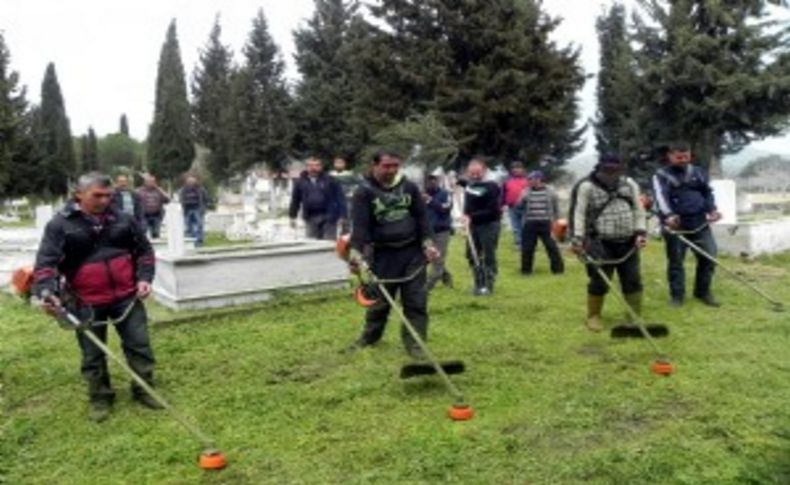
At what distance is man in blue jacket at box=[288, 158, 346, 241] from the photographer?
1107cm

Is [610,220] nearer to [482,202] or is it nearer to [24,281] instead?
[482,202]

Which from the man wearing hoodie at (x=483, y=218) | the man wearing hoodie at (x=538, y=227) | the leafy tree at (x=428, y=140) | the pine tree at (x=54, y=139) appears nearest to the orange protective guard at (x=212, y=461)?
the man wearing hoodie at (x=483, y=218)

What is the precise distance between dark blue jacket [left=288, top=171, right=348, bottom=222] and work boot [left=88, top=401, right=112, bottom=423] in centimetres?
566

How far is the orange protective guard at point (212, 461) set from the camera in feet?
15.0

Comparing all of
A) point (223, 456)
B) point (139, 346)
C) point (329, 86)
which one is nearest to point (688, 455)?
point (223, 456)

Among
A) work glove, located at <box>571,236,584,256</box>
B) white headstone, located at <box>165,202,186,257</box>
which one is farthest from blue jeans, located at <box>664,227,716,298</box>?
white headstone, located at <box>165,202,186,257</box>

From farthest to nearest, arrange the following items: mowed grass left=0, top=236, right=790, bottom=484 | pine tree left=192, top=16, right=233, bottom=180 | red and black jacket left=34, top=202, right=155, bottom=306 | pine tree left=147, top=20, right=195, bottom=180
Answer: pine tree left=147, top=20, right=195, bottom=180 → pine tree left=192, top=16, right=233, bottom=180 → red and black jacket left=34, top=202, right=155, bottom=306 → mowed grass left=0, top=236, right=790, bottom=484

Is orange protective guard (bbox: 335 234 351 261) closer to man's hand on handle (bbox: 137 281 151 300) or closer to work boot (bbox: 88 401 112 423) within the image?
man's hand on handle (bbox: 137 281 151 300)

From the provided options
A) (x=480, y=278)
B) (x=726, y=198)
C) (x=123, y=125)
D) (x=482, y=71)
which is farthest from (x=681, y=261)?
(x=123, y=125)

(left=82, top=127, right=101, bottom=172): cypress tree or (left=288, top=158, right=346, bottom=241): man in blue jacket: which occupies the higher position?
(left=82, top=127, right=101, bottom=172): cypress tree

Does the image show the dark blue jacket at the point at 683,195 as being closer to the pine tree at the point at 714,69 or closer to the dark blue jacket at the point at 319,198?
the dark blue jacket at the point at 319,198

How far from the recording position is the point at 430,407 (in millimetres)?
5500

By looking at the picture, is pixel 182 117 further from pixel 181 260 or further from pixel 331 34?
pixel 181 260

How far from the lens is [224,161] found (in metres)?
50.5
